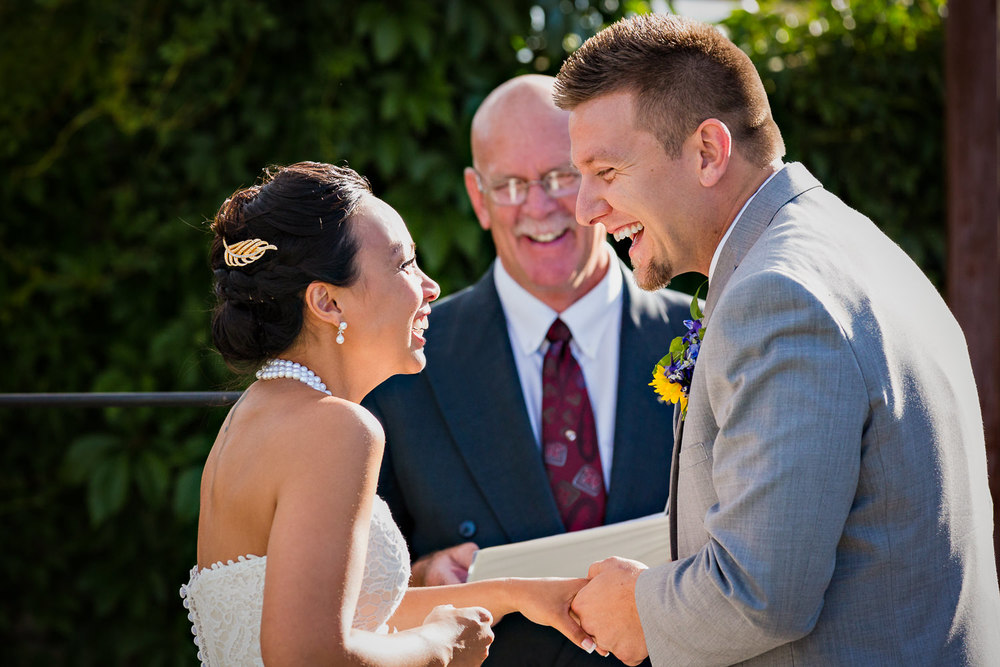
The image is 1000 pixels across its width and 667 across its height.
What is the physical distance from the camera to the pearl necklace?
2.06m

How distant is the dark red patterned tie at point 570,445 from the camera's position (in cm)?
290

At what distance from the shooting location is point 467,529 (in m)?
2.82

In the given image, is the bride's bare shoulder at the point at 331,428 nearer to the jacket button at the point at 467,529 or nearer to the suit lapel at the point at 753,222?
the suit lapel at the point at 753,222

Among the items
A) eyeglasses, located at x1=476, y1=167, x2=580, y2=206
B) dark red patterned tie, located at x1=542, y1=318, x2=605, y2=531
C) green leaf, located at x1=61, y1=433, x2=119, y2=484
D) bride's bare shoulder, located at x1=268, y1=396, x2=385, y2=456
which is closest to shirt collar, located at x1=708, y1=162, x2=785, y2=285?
bride's bare shoulder, located at x1=268, y1=396, x2=385, y2=456

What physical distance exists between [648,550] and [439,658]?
2.81ft

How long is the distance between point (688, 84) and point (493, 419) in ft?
3.96

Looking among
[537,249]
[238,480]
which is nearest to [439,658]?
[238,480]

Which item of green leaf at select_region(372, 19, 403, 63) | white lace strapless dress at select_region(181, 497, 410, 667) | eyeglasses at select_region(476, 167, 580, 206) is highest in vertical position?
green leaf at select_region(372, 19, 403, 63)

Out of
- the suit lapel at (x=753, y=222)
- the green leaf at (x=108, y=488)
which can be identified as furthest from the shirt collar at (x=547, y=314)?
the green leaf at (x=108, y=488)

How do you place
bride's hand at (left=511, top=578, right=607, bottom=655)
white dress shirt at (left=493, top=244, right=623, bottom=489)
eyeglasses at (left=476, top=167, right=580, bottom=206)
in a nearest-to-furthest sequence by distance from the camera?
1. bride's hand at (left=511, top=578, right=607, bottom=655)
2. white dress shirt at (left=493, top=244, right=623, bottom=489)
3. eyeglasses at (left=476, top=167, right=580, bottom=206)

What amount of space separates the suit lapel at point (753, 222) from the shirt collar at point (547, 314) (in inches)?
42.1

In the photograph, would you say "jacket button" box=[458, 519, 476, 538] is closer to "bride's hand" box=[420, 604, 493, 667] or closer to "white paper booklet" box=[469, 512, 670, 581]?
"white paper booklet" box=[469, 512, 670, 581]

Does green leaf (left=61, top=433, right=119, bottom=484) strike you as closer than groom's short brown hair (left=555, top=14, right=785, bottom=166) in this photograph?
No

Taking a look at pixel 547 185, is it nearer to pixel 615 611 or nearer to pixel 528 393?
pixel 528 393
